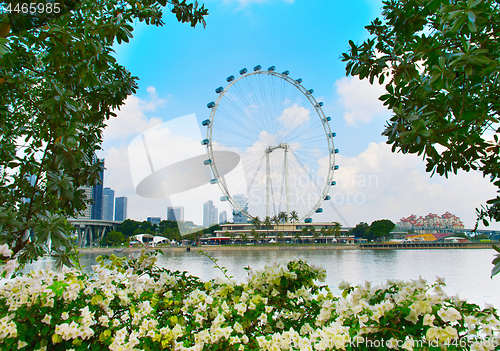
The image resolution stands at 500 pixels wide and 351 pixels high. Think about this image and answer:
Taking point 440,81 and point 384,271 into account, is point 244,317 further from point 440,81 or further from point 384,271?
point 384,271

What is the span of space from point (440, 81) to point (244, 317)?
1744mm

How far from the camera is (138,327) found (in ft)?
6.23

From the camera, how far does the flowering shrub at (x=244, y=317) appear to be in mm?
1573

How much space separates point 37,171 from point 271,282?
199 cm

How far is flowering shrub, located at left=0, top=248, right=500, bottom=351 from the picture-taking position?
157 centimetres

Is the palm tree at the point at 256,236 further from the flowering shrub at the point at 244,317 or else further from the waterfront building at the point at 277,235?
the flowering shrub at the point at 244,317

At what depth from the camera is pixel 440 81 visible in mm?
1856

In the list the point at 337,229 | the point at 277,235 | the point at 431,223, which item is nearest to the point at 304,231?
the point at 277,235

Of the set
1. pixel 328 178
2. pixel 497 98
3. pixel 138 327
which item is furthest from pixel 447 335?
pixel 328 178

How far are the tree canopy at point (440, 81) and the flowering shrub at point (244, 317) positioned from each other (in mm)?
899

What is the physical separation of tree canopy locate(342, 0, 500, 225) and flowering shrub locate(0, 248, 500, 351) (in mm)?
899

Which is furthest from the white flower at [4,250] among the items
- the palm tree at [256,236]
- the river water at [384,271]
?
the palm tree at [256,236]
